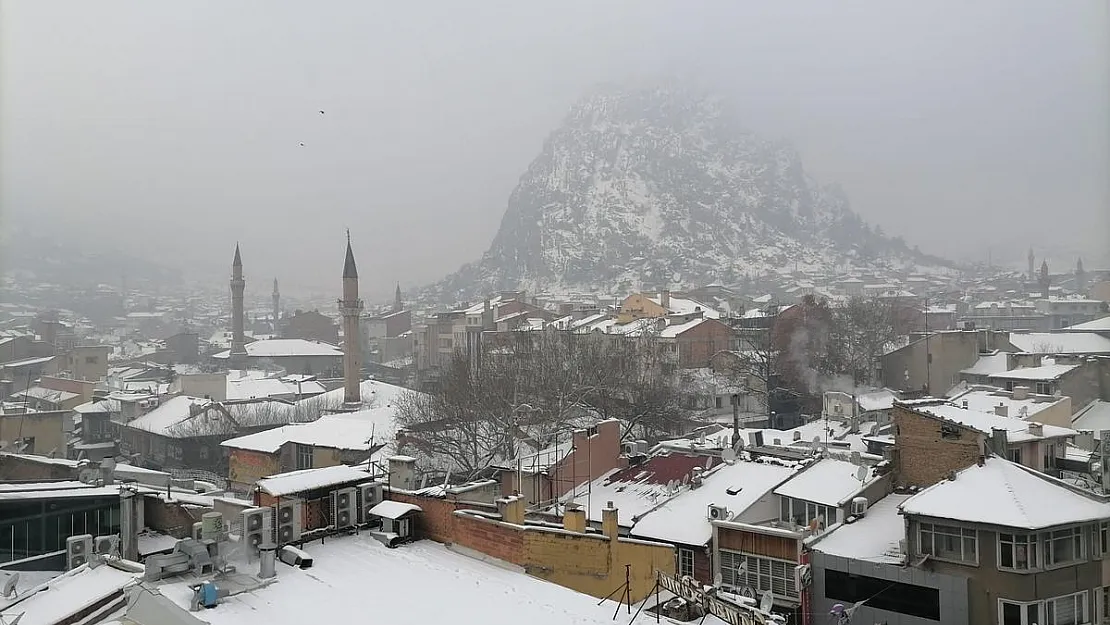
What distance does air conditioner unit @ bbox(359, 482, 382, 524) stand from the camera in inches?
188

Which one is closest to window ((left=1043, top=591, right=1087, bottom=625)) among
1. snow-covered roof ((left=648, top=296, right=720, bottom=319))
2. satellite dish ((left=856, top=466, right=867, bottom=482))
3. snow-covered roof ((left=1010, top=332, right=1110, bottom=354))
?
satellite dish ((left=856, top=466, right=867, bottom=482))

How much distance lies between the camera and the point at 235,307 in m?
33.7

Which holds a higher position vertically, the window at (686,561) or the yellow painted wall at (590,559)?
the yellow painted wall at (590,559)

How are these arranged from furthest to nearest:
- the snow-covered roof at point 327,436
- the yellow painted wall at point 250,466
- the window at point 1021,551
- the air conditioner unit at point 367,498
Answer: the snow-covered roof at point 327,436
the yellow painted wall at point 250,466
the window at point 1021,551
the air conditioner unit at point 367,498

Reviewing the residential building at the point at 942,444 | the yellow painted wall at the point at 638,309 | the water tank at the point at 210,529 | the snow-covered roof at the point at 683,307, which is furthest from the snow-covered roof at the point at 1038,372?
the snow-covered roof at the point at 683,307

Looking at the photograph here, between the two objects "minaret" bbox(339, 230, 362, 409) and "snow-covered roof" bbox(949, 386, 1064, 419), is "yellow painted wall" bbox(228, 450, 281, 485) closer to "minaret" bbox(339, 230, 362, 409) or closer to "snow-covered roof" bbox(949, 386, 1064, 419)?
"minaret" bbox(339, 230, 362, 409)

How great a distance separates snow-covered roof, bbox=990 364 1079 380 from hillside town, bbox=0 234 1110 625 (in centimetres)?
10

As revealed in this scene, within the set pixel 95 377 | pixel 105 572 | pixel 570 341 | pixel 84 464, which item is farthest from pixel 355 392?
pixel 105 572

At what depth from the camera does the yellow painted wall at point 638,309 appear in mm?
28844

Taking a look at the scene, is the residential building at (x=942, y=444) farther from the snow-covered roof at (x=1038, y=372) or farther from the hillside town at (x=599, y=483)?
the snow-covered roof at (x=1038, y=372)

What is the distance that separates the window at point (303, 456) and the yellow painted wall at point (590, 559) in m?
7.75

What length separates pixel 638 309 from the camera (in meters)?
31.1

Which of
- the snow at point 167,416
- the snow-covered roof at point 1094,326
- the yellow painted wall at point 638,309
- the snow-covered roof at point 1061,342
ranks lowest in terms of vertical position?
the snow at point 167,416

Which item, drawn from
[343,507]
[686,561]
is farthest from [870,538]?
[343,507]
